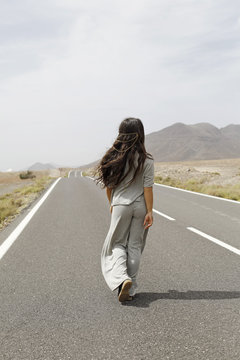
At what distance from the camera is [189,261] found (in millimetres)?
5590

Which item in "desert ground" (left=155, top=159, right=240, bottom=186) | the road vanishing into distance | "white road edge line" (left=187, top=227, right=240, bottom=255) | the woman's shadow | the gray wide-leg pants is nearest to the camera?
the road vanishing into distance

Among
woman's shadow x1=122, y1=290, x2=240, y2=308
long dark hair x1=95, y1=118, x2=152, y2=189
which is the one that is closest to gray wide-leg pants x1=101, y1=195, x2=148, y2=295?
woman's shadow x1=122, y1=290, x2=240, y2=308

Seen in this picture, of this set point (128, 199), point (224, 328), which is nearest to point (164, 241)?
point (128, 199)

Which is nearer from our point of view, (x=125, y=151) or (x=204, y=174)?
(x=125, y=151)

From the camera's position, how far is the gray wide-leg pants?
4172 mm

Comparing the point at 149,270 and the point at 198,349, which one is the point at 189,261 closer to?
the point at 149,270

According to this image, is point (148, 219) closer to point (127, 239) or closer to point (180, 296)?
point (127, 239)

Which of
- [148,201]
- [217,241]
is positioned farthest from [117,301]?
[217,241]

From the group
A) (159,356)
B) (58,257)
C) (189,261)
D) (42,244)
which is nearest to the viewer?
(159,356)

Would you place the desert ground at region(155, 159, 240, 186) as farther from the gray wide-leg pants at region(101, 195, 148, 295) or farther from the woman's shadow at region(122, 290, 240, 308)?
the gray wide-leg pants at region(101, 195, 148, 295)

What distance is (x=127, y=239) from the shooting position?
4355mm

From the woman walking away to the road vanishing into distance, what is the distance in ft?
1.32

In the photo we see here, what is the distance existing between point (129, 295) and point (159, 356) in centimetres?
117

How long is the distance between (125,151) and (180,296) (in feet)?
5.59
